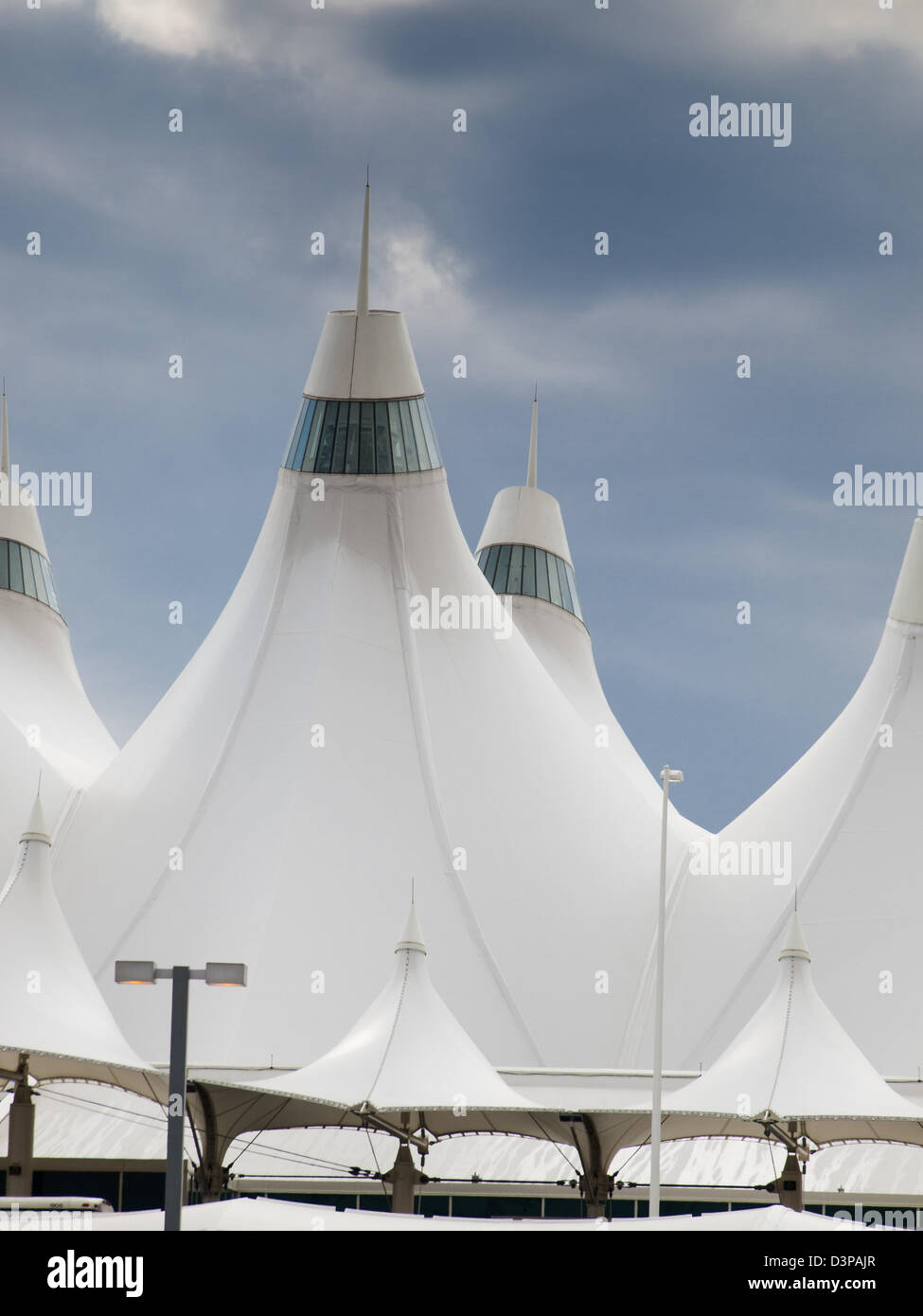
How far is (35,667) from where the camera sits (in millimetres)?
43062

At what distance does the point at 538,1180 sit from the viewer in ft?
93.5

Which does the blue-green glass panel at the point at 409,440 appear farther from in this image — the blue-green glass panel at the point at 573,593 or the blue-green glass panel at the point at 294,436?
the blue-green glass panel at the point at 573,593

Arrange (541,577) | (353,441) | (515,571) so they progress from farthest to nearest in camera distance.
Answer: (541,577) < (515,571) < (353,441)

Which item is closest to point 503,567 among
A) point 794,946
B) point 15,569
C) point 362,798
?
point 15,569

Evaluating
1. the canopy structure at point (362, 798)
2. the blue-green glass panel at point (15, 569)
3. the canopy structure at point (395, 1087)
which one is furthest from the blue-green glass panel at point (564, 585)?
the canopy structure at point (395, 1087)

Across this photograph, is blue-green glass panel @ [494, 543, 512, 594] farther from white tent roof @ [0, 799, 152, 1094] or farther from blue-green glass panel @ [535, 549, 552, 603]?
white tent roof @ [0, 799, 152, 1094]

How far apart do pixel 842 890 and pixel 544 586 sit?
17807mm

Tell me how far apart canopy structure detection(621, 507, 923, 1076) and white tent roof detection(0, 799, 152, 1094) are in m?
10.4

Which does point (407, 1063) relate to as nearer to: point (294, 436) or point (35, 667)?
point (294, 436)

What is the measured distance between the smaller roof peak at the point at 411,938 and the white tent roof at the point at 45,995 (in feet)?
13.2

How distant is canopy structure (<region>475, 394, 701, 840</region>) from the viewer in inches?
1844

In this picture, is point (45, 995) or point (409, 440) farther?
point (409, 440)

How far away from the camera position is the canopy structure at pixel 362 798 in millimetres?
31141

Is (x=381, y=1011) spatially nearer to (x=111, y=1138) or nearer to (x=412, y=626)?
(x=111, y=1138)
